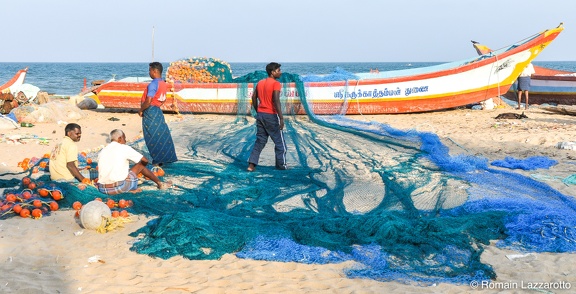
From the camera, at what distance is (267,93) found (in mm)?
7867

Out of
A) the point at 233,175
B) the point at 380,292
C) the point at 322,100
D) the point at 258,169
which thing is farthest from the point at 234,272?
the point at 322,100

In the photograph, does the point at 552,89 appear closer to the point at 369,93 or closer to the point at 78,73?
the point at 369,93

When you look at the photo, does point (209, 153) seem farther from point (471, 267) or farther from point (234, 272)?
point (471, 267)

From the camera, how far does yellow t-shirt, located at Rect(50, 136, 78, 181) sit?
21.9 ft

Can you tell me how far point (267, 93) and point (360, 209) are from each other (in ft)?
8.08

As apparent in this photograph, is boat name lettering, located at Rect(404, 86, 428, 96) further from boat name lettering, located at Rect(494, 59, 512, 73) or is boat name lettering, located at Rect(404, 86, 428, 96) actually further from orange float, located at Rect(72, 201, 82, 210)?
orange float, located at Rect(72, 201, 82, 210)

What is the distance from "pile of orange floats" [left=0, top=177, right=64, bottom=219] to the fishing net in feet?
0.53

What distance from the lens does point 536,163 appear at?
26.6 ft

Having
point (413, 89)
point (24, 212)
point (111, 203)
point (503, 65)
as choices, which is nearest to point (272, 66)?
point (111, 203)

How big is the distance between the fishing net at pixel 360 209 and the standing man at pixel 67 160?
1.70 feet

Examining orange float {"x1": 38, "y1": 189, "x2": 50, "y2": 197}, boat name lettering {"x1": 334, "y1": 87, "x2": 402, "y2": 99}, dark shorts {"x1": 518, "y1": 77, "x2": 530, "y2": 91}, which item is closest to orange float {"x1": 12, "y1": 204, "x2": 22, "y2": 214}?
orange float {"x1": 38, "y1": 189, "x2": 50, "y2": 197}

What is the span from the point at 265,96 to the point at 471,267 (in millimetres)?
4181

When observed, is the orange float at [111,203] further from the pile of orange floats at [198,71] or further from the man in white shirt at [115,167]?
the pile of orange floats at [198,71]

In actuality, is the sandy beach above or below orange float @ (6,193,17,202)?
below
